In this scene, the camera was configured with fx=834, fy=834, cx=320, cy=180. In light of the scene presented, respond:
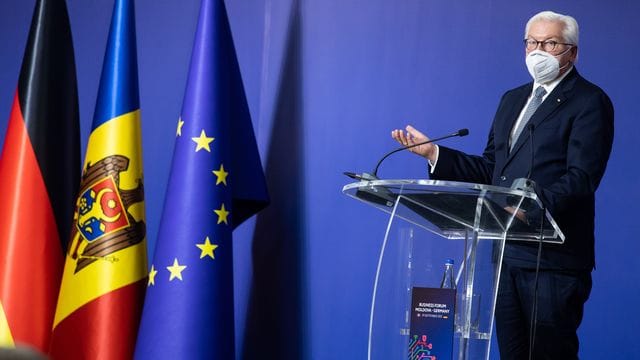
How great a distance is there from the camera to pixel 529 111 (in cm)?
245

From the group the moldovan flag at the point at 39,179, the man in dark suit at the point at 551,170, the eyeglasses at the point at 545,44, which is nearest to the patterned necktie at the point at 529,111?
the man in dark suit at the point at 551,170

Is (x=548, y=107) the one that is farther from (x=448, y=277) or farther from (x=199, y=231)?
(x=199, y=231)

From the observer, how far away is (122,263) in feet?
9.89

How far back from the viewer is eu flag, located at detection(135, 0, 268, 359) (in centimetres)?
288

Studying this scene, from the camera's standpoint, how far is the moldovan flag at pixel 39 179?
119 inches

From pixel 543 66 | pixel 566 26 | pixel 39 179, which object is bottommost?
pixel 39 179

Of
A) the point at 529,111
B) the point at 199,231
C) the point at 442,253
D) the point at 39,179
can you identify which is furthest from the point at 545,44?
the point at 39,179

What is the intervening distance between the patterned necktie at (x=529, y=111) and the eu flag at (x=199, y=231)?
1101mm

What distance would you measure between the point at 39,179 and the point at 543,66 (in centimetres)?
186

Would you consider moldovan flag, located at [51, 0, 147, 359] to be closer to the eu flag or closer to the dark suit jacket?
the eu flag

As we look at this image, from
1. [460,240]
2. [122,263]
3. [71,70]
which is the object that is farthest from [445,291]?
[71,70]

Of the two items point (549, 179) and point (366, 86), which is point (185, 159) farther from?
point (549, 179)

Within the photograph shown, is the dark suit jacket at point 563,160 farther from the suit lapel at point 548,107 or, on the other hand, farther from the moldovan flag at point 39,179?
the moldovan flag at point 39,179

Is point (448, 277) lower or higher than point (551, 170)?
lower
